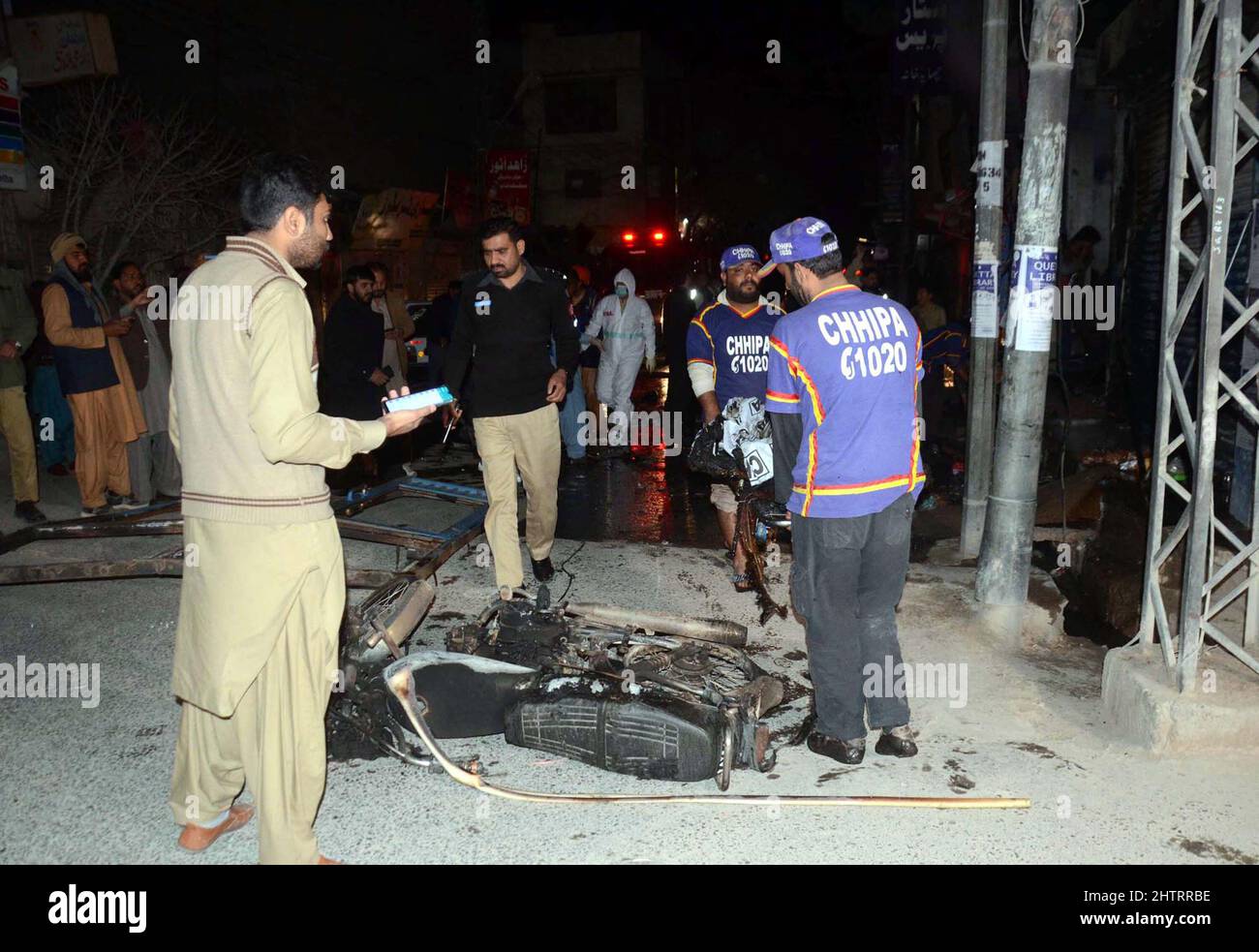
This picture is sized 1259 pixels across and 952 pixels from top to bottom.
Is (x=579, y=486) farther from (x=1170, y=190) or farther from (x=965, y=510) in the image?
(x=1170, y=190)

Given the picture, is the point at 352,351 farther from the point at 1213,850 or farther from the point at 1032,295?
the point at 1213,850

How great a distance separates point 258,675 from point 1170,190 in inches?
160

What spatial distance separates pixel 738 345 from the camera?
6.18 meters

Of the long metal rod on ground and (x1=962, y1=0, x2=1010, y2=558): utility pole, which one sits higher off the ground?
(x1=962, y1=0, x2=1010, y2=558): utility pole

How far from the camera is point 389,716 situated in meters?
4.00

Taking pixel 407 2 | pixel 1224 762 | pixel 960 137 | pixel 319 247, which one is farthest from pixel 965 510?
pixel 407 2

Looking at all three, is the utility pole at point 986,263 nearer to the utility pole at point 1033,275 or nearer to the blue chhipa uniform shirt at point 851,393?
the utility pole at point 1033,275

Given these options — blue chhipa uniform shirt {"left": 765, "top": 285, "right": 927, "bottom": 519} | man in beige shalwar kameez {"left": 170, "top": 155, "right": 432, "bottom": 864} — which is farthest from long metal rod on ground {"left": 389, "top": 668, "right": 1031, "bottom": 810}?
blue chhipa uniform shirt {"left": 765, "top": 285, "right": 927, "bottom": 519}

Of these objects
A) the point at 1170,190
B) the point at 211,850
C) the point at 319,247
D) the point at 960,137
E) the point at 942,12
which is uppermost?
the point at 942,12

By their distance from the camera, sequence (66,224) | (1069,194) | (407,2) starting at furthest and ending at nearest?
(407,2) < (1069,194) < (66,224)

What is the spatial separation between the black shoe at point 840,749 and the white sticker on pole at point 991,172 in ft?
12.5

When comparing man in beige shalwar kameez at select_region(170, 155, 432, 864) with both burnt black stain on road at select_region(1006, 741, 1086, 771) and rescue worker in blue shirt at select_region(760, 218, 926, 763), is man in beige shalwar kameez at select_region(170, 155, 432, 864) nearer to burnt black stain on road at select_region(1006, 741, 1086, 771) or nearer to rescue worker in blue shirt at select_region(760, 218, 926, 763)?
rescue worker in blue shirt at select_region(760, 218, 926, 763)

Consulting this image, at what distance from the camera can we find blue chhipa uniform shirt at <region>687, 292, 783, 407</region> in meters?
6.17

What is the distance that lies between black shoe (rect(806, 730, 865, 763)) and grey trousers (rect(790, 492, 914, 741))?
3 centimetres
